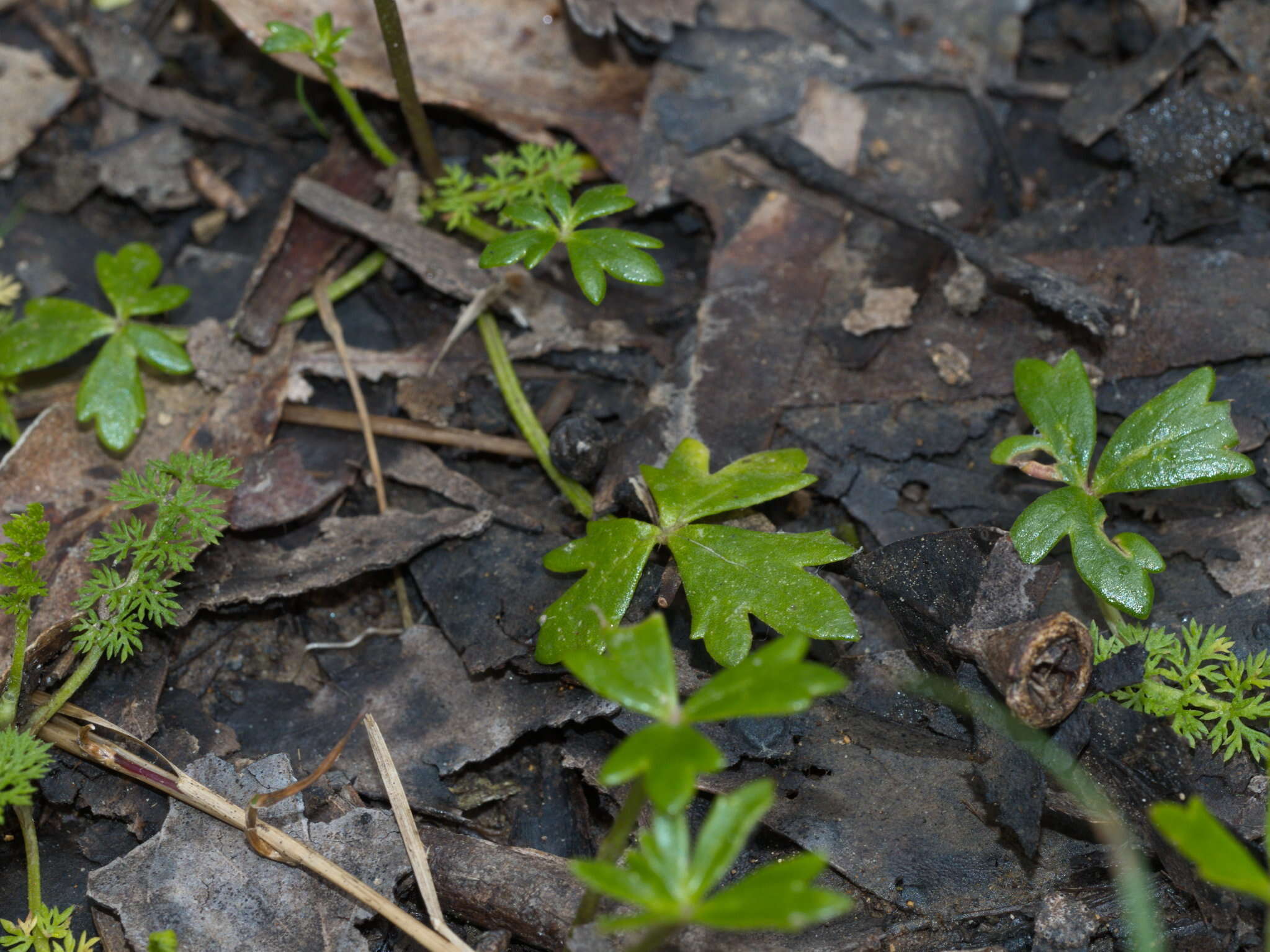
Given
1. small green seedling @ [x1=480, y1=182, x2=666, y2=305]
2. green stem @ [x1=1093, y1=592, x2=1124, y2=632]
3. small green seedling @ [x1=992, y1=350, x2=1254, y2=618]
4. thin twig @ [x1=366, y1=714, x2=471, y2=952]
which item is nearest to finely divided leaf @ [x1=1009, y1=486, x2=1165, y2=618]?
small green seedling @ [x1=992, y1=350, x2=1254, y2=618]

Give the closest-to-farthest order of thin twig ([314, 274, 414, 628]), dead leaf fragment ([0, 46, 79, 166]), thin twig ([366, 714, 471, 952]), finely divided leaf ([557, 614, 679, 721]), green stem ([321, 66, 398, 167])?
finely divided leaf ([557, 614, 679, 721]) → thin twig ([366, 714, 471, 952]) → thin twig ([314, 274, 414, 628]) → green stem ([321, 66, 398, 167]) → dead leaf fragment ([0, 46, 79, 166])

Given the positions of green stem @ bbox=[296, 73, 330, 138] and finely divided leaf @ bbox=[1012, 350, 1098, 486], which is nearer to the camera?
finely divided leaf @ bbox=[1012, 350, 1098, 486]

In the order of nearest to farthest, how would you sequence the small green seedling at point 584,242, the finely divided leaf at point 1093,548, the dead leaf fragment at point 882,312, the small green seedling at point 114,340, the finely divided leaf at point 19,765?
1. the finely divided leaf at point 19,765
2. the finely divided leaf at point 1093,548
3. the small green seedling at point 584,242
4. the small green seedling at point 114,340
5. the dead leaf fragment at point 882,312

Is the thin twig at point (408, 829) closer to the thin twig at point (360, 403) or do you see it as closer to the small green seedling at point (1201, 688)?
the thin twig at point (360, 403)

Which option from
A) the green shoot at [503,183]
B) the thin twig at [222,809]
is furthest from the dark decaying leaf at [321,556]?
the green shoot at [503,183]

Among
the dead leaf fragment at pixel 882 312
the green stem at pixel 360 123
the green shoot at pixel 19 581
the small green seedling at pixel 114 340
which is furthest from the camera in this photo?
the green stem at pixel 360 123

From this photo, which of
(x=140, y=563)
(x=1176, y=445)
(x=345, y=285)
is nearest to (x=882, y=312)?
(x=1176, y=445)

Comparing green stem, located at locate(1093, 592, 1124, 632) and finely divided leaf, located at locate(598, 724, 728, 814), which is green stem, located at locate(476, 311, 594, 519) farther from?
green stem, located at locate(1093, 592, 1124, 632)
